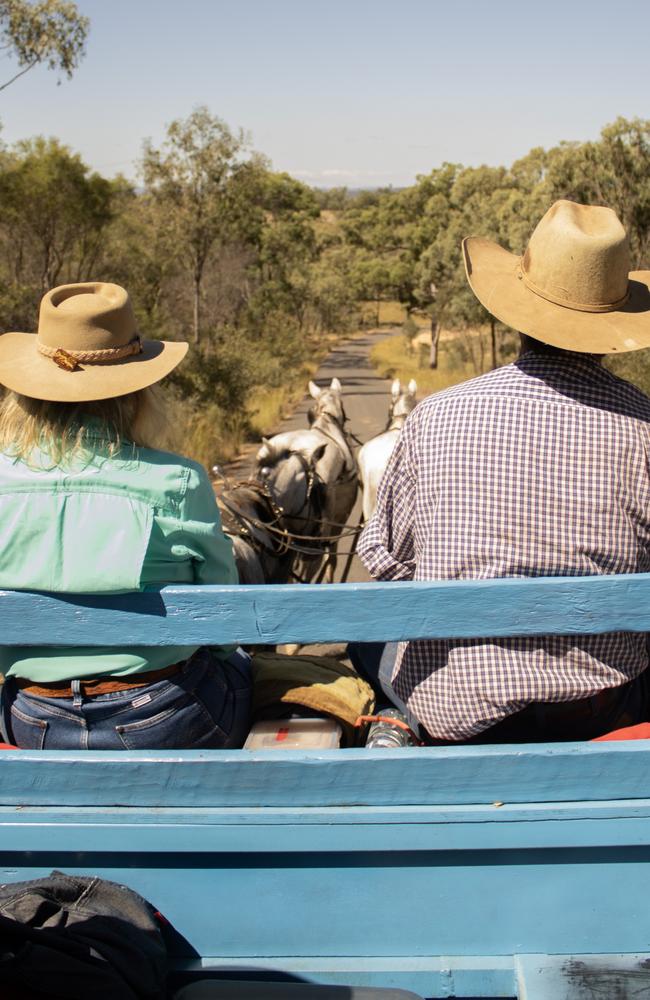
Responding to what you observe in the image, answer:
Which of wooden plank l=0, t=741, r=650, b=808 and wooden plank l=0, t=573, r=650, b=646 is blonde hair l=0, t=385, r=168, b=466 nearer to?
wooden plank l=0, t=573, r=650, b=646

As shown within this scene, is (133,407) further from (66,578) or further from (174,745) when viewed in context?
(174,745)

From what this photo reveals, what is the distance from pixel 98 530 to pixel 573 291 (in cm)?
134

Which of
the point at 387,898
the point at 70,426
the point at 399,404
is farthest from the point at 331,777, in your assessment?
the point at 399,404

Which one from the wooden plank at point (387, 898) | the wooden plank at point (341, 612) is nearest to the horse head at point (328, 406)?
the wooden plank at point (341, 612)

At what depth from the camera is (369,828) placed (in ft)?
6.01

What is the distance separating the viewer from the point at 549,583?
1.80m

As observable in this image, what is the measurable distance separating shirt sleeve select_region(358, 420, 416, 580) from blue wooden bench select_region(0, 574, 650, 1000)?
521 mm

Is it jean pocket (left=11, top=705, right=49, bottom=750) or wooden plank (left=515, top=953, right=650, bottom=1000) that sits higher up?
jean pocket (left=11, top=705, right=49, bottom=750)

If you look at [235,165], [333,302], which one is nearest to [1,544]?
[235,165]

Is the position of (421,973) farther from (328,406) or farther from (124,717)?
(328,406)

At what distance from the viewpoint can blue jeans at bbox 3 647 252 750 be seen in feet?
6.84

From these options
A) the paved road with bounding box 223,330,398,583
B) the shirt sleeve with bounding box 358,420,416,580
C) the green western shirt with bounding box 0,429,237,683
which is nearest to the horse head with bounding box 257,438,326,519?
the paved road with bounding box 223,330,398,583

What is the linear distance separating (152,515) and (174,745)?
58 centimetres

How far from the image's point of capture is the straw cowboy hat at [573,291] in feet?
7.11
